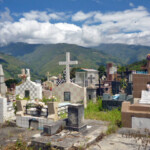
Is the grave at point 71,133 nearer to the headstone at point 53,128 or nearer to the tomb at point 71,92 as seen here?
the headstone at point 53,128

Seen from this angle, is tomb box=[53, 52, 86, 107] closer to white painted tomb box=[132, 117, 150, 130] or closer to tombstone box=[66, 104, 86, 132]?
white painted tomb box=[132, 117, 150, 130]

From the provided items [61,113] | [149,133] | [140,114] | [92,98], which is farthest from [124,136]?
[92,98]

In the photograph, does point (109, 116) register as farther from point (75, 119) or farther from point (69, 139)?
point (69, 139)

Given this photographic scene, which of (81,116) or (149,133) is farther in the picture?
(81,116)

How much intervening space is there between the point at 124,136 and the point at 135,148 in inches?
41.2

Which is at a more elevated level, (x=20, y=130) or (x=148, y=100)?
(x=148, y=100)

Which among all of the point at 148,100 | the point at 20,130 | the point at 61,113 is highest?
the point at 148,100

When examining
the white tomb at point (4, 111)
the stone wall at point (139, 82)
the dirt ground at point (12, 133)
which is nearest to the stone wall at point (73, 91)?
the stone wall at point (139, 82)

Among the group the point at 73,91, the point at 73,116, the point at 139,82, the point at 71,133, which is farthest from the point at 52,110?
the point at 139,82

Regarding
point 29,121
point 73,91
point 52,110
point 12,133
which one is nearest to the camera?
point 12,133

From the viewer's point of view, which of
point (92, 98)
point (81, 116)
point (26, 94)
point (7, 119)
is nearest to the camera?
point (81, 116)

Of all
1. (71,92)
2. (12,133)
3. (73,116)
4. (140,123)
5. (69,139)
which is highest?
(71,92)

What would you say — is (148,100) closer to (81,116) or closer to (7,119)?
(81,116)

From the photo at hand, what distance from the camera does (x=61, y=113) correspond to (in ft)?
29.5
